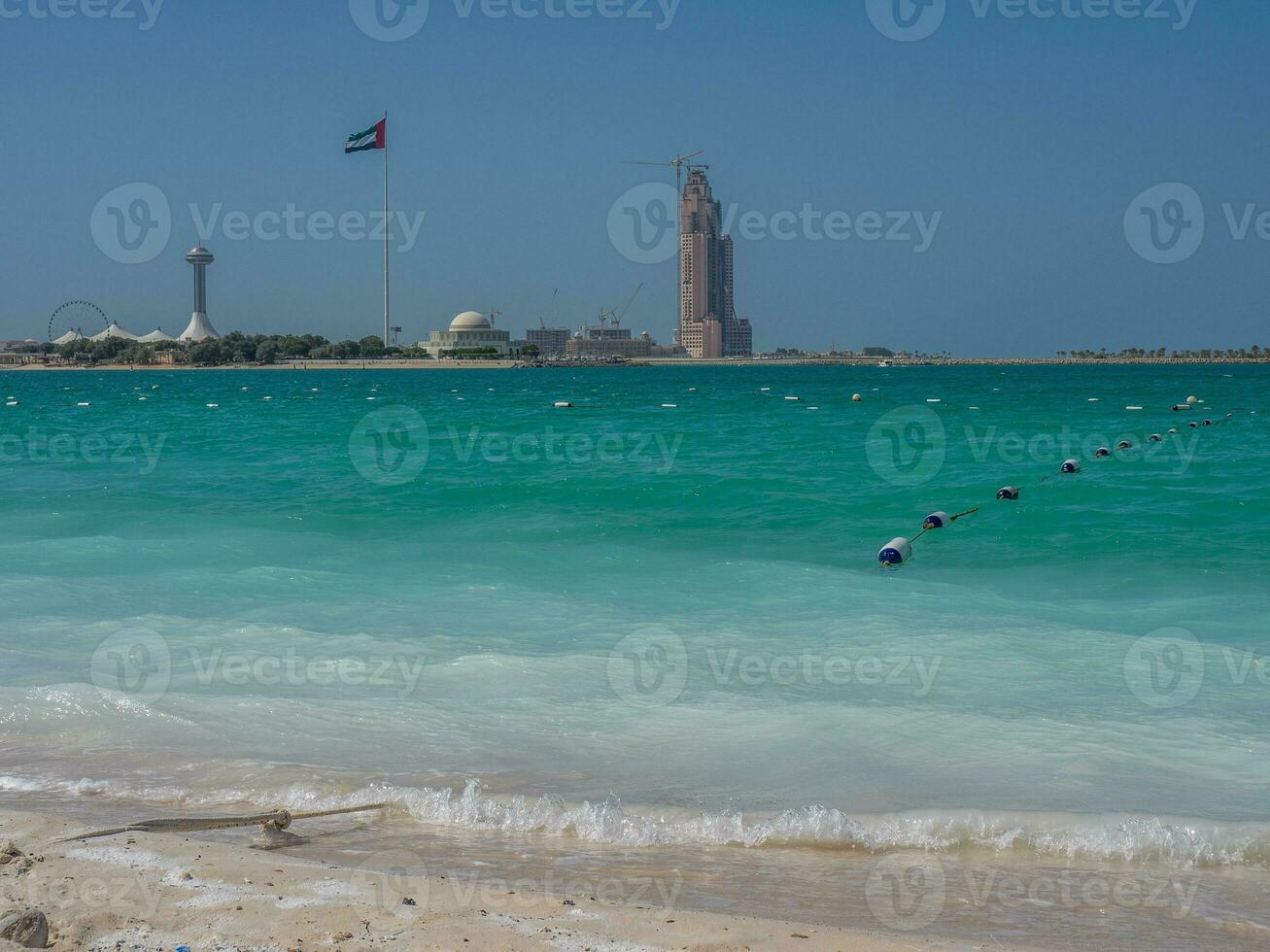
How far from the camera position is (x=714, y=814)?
245 inches

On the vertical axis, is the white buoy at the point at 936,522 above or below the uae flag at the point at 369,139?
below

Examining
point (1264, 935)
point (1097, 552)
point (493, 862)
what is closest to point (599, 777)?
point (493, 862)

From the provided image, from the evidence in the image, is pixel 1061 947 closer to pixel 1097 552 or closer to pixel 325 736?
pixel 325 736

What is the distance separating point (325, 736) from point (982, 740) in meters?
4.47

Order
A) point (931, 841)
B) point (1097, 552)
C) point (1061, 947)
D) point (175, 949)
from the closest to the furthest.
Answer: point (175, 949), point (1061, 947), point (931, 841), point (1097, 552)

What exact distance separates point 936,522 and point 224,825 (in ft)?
45.3

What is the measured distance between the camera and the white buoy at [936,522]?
17828 mm

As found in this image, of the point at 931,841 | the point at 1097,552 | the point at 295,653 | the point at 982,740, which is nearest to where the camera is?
the point at 931,841

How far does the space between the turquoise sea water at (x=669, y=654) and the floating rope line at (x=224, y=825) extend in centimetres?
40

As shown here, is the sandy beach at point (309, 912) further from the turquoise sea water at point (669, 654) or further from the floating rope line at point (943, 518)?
the floating rope line at point (943, 518)

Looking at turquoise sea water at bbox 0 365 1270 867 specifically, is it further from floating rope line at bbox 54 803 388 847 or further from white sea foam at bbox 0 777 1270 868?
floating rope line at bbox 54 803 388 847

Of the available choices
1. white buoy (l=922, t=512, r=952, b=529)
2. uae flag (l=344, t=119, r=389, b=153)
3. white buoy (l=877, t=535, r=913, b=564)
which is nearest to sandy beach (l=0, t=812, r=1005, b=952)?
white buoy (l=877, t=535, r=913, b=564)

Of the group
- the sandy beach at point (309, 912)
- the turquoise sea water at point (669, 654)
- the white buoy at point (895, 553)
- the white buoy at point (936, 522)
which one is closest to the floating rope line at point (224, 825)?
the sandy beach at point (309, 912)

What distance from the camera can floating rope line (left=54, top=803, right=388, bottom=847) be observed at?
573 centimetres
